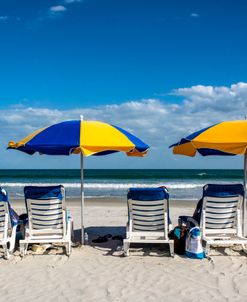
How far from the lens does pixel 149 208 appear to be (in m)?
5.77

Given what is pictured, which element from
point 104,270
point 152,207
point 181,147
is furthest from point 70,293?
point 181,147

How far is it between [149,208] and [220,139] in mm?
1513

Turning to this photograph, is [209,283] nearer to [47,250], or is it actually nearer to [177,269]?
[177,269]

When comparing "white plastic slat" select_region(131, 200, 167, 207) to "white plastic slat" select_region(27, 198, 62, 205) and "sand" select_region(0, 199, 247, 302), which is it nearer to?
"sand" select_region(0, 199, 247, 302)

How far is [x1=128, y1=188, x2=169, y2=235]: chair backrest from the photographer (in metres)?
5.73

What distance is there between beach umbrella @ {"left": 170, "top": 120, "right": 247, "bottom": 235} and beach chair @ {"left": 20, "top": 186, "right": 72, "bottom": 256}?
7.13 ft

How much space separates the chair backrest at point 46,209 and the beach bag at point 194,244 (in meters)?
1.95

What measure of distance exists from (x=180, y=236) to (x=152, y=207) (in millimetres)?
666

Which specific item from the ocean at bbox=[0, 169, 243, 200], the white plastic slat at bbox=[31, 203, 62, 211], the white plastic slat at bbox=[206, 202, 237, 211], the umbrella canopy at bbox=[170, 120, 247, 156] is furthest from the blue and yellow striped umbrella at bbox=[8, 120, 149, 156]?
the ocean at bbox=[0, 169, 243, 200]

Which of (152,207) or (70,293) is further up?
(152,207)

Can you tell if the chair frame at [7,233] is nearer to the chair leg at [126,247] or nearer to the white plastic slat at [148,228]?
the chair leg at [126,247]

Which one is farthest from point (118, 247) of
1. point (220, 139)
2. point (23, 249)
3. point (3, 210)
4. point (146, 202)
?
point (220, 139)

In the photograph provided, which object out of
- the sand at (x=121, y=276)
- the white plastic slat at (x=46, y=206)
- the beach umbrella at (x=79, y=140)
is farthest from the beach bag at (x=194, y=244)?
the white plastic slat at (x=46, y=206)

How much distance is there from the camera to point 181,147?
253 inches
